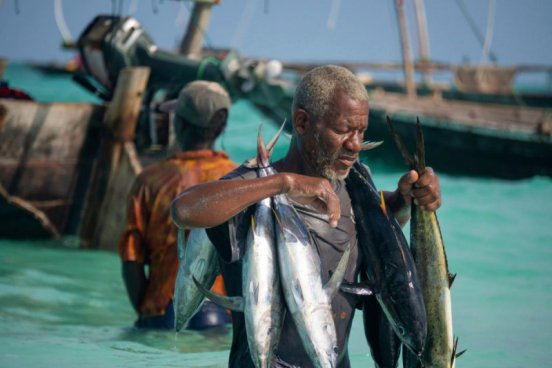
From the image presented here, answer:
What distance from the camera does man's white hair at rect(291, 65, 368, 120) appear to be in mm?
3506

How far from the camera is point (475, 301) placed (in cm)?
1011

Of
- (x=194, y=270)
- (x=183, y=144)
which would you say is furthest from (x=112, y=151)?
(x=194, y=270)

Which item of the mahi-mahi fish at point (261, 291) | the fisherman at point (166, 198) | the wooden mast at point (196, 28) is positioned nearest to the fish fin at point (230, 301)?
the mahi-mahi fish at point (261, 291)

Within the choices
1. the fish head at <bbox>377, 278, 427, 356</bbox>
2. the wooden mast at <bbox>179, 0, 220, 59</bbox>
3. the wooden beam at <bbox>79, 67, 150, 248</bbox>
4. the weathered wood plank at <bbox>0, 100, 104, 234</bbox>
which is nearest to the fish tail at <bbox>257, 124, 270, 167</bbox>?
the fish head at <bbox>377, 278, 427, 356</bbox>

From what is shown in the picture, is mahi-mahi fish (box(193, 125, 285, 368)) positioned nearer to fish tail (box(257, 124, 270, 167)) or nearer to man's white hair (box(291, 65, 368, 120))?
fish tail (box(257, 124, 270, 167))

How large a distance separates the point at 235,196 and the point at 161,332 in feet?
9.80

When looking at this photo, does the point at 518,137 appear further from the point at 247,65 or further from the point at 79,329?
the point at 79,329

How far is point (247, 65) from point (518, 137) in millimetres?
12401

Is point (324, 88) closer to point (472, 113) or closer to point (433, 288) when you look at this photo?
point (433, 288)

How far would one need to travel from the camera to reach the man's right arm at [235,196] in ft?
11.0

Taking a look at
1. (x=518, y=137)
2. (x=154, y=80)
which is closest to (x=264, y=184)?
(x=154, y=80)

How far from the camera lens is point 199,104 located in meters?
5.66

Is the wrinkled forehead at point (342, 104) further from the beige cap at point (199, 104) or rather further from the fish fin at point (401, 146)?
the beige cap at point (199, 104)

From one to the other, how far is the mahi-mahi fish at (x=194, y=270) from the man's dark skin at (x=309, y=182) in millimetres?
472
